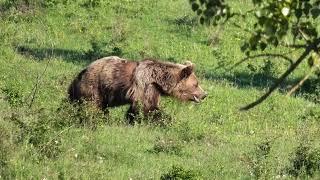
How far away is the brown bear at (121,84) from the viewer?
574 inches

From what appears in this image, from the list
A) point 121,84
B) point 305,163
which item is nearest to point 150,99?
point 121,84

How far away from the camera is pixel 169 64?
15578 mm

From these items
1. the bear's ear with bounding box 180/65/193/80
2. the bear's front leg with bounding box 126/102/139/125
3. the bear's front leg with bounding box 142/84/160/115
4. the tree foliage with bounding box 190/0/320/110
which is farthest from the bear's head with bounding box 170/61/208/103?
the tree foliage with bounding box 190/0/320/110

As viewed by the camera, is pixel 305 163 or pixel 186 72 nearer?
pixel 305 163

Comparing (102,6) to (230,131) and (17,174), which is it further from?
(17,174)

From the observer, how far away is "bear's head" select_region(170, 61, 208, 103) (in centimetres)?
1575

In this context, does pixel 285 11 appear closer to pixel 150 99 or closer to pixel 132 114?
pixel 132 114

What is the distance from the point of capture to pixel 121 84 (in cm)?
1468

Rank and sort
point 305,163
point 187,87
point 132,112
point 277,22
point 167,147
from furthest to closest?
point 187,87
point 132,112
point 167,147
point 305,163
point 277,22

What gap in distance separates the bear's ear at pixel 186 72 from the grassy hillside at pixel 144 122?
26.0 inches

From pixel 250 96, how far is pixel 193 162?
6634 millimetres

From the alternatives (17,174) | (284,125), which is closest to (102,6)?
(284,125)

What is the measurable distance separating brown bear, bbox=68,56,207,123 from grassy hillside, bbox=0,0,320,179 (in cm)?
51

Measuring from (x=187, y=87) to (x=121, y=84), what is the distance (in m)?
1.87
